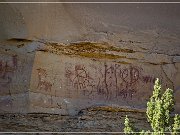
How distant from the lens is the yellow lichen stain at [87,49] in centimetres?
823

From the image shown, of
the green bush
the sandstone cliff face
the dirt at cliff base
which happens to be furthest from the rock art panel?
the green bush

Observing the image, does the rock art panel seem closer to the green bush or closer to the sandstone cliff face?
the sandstone cliff face

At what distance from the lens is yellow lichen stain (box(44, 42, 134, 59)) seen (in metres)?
8.23

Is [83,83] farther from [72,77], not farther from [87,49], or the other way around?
[87,49]

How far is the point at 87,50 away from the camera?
27.1ft

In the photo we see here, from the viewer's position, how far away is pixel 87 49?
27.1 ft

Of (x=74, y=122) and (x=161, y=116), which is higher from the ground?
(x=161, y=116)

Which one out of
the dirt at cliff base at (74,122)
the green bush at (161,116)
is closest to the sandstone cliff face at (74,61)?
the dirt at cliff base at (74,122)

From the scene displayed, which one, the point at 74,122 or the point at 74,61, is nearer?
the point at 74,122

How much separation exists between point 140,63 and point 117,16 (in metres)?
0.95

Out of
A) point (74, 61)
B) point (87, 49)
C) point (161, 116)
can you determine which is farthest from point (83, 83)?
point (161, 116)

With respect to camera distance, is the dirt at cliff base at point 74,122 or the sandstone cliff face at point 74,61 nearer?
the dirt at cliff base at point 74,122

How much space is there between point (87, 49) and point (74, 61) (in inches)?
12.3

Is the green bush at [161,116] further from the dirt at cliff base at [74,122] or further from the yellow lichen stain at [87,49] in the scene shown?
the yellow lichen stain at [87,49]
